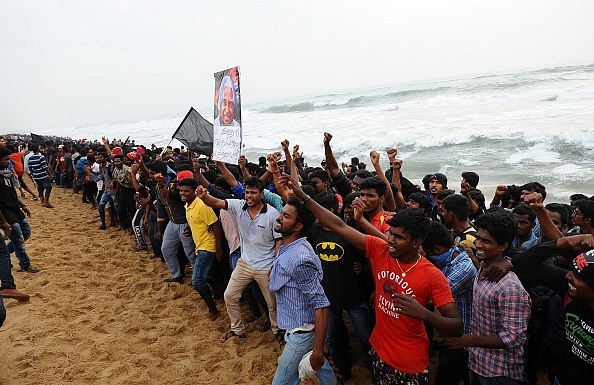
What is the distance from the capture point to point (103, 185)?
8.54 meters

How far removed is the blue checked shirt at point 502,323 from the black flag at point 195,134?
6.15 meters

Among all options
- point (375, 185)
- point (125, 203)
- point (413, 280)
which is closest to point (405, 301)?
point (413, 280)

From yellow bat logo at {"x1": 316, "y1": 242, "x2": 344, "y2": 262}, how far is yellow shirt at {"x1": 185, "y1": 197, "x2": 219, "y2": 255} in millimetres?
1677

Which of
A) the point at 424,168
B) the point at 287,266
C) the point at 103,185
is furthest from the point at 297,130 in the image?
the point at 287,266

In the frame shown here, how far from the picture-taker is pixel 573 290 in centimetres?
189

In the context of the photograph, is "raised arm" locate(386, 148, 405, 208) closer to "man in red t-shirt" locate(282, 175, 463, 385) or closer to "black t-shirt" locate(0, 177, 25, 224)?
"man in red t-shirt" locate(282, 175, 463, 385)

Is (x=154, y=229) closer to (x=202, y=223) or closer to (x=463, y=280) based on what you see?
(x=202, y=223)

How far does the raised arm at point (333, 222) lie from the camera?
258 centimetres

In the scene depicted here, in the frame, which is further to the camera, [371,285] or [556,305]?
[371,285]

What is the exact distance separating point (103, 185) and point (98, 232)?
110cm

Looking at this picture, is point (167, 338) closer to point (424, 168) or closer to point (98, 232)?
point (98, 232)

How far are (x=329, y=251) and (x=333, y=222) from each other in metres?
0.51

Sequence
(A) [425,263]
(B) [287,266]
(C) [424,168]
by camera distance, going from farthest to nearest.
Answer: (C) [424,168], (B) [287,266], (A) [425,263]

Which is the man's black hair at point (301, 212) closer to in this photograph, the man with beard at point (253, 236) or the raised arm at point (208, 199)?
the man with beard at point (253, 236)
